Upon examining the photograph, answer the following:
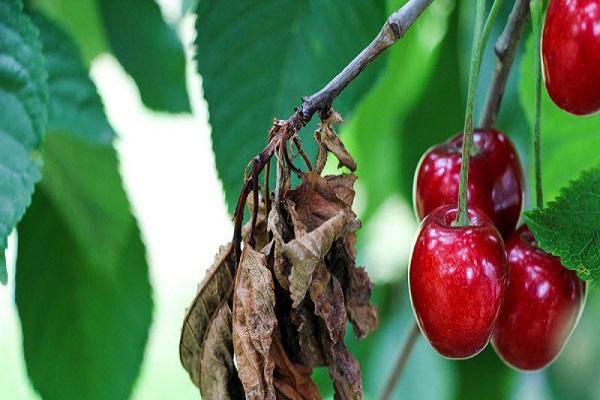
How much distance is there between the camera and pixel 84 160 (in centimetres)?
103

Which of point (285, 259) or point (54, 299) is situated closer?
point (285, 259)

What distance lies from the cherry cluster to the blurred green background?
6.3 inches

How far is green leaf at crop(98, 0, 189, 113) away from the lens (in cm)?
103

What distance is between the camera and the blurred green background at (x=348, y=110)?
0.86m

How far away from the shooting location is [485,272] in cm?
64

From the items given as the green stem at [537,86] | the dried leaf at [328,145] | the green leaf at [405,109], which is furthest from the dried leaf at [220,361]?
the green leaf at [405,109]

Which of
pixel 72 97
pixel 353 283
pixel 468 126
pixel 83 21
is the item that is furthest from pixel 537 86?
pixel 83 21

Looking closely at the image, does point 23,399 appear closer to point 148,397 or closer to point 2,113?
point 148,397

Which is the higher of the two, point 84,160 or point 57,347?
point 84,160

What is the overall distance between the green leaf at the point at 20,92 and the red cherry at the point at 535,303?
351 mm

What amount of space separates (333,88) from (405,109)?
632mm

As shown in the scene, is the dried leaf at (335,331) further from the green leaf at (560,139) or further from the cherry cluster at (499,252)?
the green leaf at (560,139)

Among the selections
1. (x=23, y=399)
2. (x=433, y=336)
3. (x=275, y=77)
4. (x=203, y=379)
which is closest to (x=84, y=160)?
(x=275, y=77)

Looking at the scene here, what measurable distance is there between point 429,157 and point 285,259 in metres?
0.19
